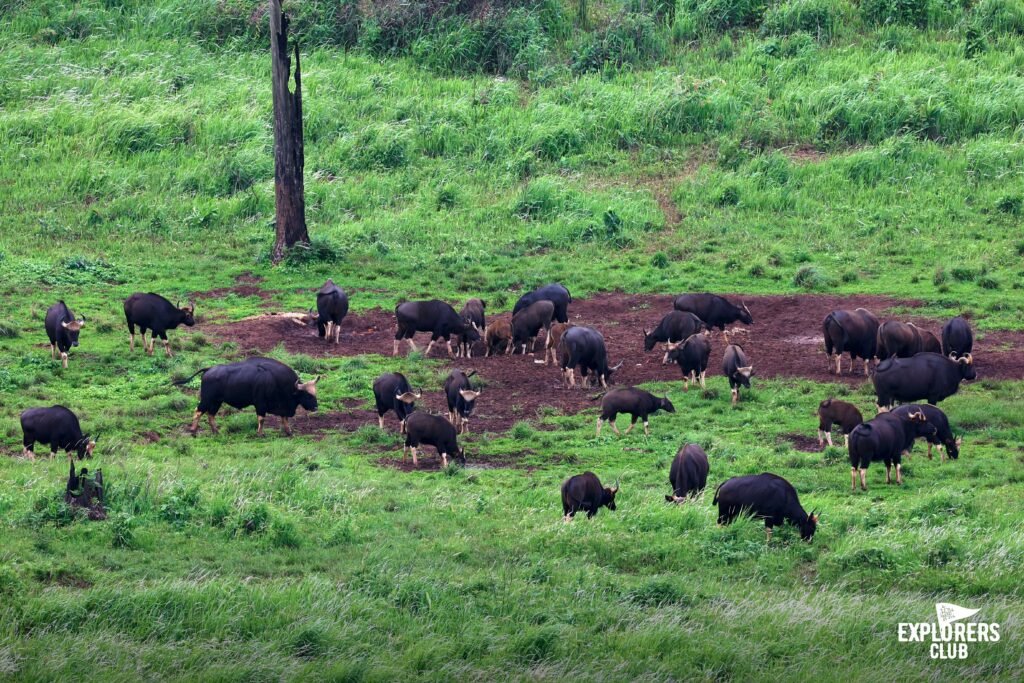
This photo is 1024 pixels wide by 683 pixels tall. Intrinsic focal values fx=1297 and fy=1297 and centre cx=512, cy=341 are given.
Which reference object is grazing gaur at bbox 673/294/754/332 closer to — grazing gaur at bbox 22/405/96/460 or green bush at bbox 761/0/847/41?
grazing gaur at bbox 22/405/96/460

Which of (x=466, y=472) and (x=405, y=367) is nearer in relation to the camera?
(x=466, y=472)

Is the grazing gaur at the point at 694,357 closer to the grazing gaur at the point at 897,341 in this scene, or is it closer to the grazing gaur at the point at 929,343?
the grazing gaur at the point at 897,341

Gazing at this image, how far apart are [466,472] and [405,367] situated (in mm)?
5590

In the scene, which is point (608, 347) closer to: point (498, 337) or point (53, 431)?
point (498, 337)

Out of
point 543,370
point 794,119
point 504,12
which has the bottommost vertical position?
point 543,370

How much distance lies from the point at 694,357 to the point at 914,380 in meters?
3.55

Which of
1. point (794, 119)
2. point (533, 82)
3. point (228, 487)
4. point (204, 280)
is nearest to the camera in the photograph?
point (228, 487)

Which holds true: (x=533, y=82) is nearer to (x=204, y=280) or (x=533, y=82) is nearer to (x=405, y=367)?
(x=204, y=280)

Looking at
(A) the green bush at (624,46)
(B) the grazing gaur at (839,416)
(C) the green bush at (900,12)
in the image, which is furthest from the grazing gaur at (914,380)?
(C) the green bush at (900,12)

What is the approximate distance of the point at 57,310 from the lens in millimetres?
21281

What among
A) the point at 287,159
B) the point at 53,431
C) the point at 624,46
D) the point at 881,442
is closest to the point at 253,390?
the point at 53,431

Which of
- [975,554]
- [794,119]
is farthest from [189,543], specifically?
[794,119]

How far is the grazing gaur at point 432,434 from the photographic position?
16.8 m

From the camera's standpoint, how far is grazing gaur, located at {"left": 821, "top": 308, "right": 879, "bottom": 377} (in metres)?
20.9
